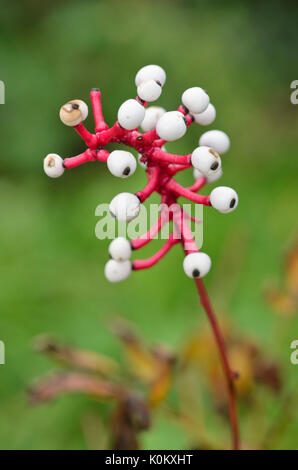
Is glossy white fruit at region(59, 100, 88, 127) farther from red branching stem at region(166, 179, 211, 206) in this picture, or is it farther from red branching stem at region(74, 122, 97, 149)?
red branching stem at region(166, 179, 211, 206)

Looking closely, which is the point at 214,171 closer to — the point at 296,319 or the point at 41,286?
the point at 296,319

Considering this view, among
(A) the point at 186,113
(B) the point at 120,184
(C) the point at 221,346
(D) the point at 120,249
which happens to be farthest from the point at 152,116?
(B) the point at 120,184

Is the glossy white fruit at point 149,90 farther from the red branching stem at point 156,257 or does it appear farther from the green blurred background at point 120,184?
the green blurred background at point 120,184

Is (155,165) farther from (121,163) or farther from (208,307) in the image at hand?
(208,307)

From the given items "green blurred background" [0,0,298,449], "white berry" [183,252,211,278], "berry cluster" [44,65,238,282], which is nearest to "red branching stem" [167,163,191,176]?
"berry cluster" [44,65,238,282]

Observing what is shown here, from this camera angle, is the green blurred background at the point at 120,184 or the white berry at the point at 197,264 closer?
the white berry at the point at 197,264

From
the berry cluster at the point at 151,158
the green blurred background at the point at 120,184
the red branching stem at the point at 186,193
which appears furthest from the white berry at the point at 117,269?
the green blurred background at the point at 120,184
